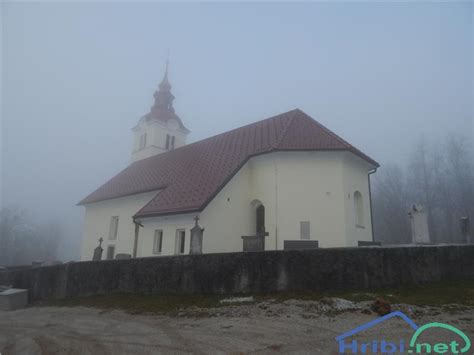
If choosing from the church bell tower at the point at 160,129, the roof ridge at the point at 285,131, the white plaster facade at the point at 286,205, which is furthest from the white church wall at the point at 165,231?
the church bell tower at the point at 160,129

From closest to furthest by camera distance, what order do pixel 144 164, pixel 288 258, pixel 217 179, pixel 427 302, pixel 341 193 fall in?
pixel 427 302, pixel 288 258, pixel 341 193, pixel 217 179, pixel 144 164

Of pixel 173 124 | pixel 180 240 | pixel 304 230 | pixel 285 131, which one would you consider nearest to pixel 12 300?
pixel 180 240

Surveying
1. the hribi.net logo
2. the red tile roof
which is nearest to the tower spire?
the red tile roof

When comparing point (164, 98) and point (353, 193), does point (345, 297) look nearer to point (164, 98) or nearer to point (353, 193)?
point (353, 193)

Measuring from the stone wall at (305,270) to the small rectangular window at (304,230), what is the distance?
18.6 feet

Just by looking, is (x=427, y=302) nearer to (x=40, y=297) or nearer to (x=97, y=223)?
(x=40, y=297)

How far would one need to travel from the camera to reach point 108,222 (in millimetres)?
24156

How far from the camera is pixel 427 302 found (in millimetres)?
7527

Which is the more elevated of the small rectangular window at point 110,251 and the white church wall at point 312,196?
the white church wall at point 312,196

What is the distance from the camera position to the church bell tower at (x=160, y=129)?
103 ft

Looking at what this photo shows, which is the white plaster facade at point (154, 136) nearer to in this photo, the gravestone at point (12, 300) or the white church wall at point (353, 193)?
the gravestone at point (12, 300)

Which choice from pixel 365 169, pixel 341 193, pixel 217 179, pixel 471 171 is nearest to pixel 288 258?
pixel 341 193

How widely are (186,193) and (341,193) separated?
7.65 metres

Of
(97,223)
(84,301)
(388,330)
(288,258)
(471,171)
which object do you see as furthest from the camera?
(471,171)
